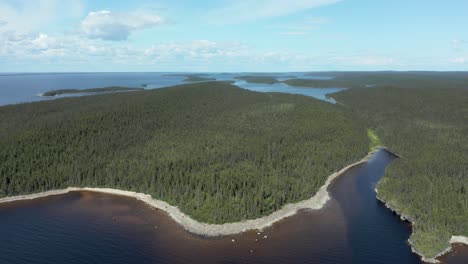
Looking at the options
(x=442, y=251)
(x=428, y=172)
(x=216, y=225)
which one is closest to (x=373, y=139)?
(x=428, y=172)

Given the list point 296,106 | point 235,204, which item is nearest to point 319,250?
point 235,204

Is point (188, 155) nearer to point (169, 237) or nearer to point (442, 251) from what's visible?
point (169, 237)

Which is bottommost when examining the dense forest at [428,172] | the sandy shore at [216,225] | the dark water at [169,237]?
the dark water at [169,237]

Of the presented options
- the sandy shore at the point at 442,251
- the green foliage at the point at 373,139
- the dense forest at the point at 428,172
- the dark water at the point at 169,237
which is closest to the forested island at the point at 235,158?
the dense forest at the point at 428,172

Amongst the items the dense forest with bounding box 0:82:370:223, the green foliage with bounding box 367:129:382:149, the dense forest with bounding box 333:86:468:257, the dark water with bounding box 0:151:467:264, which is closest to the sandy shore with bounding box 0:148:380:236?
the dense forest with bounding box 0:82:370:223

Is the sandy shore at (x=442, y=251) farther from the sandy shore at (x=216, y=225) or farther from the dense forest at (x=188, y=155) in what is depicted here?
the dense forest at (x=188, y=155)

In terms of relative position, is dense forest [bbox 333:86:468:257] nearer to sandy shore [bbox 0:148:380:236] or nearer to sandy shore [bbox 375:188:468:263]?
sandy shore [bbox 375:188:468:263]

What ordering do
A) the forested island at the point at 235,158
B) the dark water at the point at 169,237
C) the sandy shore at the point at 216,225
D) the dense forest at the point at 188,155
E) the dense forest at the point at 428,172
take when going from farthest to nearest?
the dense forest at the point at 188,155 < the forested island at the point at 235,158 < the sandy shore at the point at 216,225 < the dense forest at the point at 428,172 < the dark water at the point at 169,237
